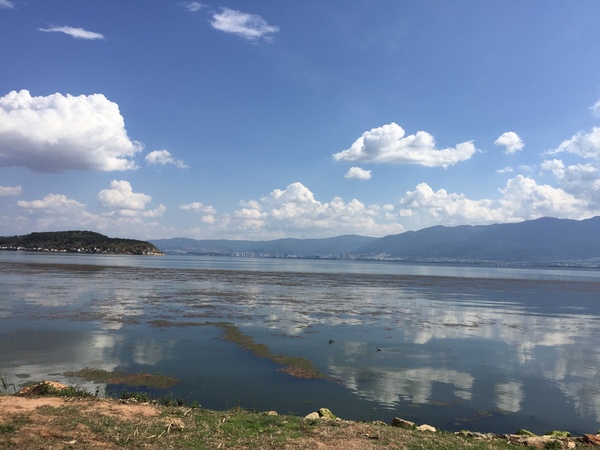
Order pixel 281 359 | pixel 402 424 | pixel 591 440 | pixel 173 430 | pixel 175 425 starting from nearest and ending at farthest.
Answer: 1. pixel 173 430
2. pixel 175 425
3. pixel 591 440
4. pixel 402 424
5. pixel 281 359

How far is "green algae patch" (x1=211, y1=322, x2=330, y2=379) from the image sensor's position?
21.9 metres

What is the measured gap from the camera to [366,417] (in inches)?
637

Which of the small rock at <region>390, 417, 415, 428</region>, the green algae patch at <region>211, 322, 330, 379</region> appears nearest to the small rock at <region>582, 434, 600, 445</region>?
the small rock at <region>390, 417, 415, 428</region>

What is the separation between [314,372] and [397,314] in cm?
2297

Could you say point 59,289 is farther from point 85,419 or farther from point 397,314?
point 85,419

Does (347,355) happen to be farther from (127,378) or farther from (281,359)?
(127,378)

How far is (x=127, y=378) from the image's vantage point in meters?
19.4

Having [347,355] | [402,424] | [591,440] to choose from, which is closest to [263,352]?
[347,355]

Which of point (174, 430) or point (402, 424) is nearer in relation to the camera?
point (174, 430)

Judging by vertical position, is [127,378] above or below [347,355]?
above

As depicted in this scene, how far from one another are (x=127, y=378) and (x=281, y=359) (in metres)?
8.44

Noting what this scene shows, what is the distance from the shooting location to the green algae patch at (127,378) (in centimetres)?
1882

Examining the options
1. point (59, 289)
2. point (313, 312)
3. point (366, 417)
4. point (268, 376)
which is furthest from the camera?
point (59, 289)

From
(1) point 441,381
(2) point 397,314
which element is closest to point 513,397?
(1) point 441,381
